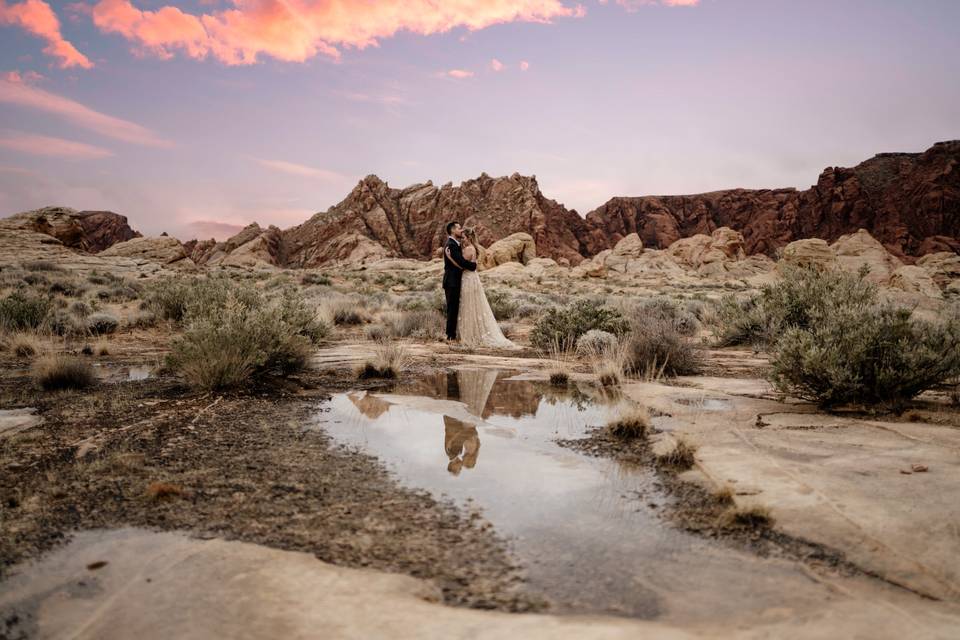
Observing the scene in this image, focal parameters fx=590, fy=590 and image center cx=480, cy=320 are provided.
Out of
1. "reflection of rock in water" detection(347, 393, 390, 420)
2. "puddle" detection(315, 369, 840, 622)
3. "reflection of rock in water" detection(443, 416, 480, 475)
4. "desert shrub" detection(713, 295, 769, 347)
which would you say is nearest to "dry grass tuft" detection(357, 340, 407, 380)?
"reflection of rock in water" detection(347, 393, 390, 420)

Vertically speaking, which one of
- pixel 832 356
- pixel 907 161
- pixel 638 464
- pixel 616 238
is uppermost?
pixel 907 161

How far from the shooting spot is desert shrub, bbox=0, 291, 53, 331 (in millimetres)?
11608

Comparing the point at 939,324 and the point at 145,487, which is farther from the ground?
the point at 939,324

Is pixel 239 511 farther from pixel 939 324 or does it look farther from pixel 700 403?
pixel 939 324

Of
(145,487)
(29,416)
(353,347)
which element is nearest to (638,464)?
(145,487)

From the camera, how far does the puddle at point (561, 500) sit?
2.45 m

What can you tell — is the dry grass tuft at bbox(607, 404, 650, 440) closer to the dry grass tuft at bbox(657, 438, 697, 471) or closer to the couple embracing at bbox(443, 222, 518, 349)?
the dry grass tuft at bbox(657, 438, 697, 471)

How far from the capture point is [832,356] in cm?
546

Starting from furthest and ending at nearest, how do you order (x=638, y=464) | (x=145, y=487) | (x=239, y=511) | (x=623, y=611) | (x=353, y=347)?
(x=353, y=347), (x=638, y=464), (x=145, y=487), (x=239, y=511), (x=623, y=611)

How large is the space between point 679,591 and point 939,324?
5790 mm

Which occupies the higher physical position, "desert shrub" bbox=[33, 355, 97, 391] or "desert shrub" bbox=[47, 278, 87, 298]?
"desert shrub" bbox=[47, 278, 87, 298]

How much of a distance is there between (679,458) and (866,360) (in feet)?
9.33

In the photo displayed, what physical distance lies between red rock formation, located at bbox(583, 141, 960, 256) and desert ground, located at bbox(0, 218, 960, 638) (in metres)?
119

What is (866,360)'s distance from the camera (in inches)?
225
